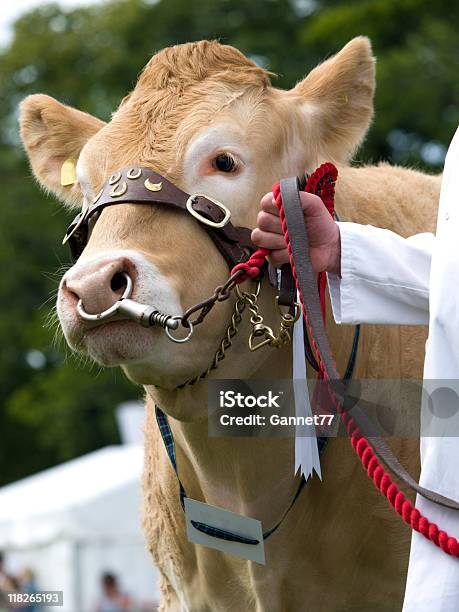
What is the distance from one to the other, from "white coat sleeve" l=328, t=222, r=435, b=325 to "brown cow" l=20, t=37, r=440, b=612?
1.82 feet

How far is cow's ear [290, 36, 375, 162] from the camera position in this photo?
4520mm

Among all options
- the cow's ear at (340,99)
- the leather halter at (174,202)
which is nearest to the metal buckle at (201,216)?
the leather halter at (174,202)

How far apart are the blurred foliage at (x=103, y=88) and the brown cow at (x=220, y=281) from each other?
19617mm

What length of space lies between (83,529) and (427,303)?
1106 centimetres

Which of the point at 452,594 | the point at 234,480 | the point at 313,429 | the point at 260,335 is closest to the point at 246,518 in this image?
the point at 234,480

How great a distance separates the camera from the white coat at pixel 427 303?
10.1 ft

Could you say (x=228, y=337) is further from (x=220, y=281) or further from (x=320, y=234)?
(x=320, y=234)

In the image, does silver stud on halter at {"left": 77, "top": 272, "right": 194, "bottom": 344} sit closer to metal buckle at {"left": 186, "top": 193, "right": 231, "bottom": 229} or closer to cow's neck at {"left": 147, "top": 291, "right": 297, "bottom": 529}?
metal buckle at {"left": 186, "top": 193, "right": 231, "bottom": 229}

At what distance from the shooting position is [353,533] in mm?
4570

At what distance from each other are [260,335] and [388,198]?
4.57ft

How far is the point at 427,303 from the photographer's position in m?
3.59

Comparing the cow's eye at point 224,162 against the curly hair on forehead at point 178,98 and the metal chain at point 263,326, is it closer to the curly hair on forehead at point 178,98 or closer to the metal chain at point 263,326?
the curly hair on forehead at point 178,98

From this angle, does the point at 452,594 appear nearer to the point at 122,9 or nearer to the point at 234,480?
the point at 234,480

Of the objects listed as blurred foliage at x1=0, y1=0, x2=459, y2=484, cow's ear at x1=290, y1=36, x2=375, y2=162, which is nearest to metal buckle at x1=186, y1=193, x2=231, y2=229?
cow's ear at x1=290, y1=36, x2=375, y2=162
